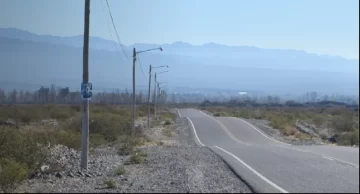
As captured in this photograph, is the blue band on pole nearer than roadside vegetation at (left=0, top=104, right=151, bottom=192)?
No

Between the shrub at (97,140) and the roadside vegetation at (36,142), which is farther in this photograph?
the shrub at (97,140)

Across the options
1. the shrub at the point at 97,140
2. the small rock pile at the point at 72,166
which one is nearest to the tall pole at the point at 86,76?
the small rock pile at the point at 72,166

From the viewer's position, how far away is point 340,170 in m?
17.6

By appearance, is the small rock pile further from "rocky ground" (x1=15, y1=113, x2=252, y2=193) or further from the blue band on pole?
the blue band on pole

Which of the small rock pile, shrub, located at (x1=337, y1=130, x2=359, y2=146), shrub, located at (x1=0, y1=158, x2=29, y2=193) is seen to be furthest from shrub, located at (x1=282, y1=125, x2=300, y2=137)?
shrub, located at (x1=0, y1=158, x2=29, y2=193)

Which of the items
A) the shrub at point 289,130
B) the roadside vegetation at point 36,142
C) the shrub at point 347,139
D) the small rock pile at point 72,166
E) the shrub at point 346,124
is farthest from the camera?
the shrub at point 289,130

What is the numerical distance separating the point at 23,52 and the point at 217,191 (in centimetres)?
7920

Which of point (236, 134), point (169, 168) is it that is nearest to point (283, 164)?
point (169, 168)

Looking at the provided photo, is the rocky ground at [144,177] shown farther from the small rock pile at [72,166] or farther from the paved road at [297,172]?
the paved road at [297,172]

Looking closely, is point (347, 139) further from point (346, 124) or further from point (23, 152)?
point (23, 152)

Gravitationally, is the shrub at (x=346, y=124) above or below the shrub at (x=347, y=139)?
above

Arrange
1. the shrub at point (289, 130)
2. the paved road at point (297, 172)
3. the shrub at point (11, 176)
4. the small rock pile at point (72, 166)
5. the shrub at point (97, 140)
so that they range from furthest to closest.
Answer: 1. the shrub at point (289, 130)
2. the shrub at point (97, 140)
3. the small rock pile at point (72, 166)
4. the shrub at point (11, 176)
5. the paved road at point (297, 172)

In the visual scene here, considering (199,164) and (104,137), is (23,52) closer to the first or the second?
(104,137)

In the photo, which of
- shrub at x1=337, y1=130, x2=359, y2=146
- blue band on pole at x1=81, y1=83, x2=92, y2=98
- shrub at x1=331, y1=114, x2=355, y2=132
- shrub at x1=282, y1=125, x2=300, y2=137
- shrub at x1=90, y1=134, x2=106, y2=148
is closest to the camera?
blue band on pole at x1=81, y1=83, x2=92, y2=98
